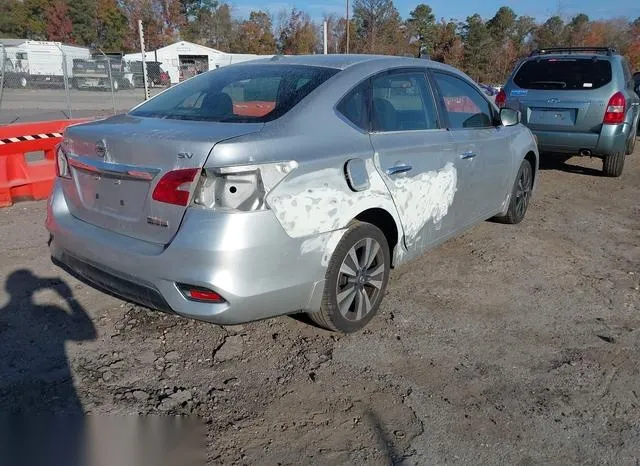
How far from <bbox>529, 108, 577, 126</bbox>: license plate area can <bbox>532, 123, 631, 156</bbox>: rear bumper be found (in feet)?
0.45

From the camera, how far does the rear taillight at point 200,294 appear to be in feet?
8.84

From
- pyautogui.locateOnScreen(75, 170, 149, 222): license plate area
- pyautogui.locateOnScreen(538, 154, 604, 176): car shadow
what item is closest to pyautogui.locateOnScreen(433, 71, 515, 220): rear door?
pyautogui.locateOnScreen(75, 170, 149, 222): license plate area

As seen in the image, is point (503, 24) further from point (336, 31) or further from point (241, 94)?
point (241, 94)

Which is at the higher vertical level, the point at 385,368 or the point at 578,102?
the point at 578,102

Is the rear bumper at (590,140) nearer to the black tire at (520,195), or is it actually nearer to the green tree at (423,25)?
the black tire at (520,195)

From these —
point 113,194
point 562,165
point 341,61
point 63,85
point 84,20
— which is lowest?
point 562,165

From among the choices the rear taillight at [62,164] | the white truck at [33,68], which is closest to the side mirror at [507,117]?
the rear taillight at [62,164]

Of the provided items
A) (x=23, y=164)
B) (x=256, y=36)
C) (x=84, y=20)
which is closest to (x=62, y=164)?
(x=23, y=164)

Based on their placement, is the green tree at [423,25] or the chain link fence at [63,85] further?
the green tree at [423,25]

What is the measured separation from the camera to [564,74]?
8.00m

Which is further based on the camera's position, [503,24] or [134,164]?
[503,24]

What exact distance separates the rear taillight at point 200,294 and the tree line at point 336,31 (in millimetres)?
48953

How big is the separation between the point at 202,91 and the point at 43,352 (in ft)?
6.17

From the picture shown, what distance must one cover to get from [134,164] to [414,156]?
179 centimetres
